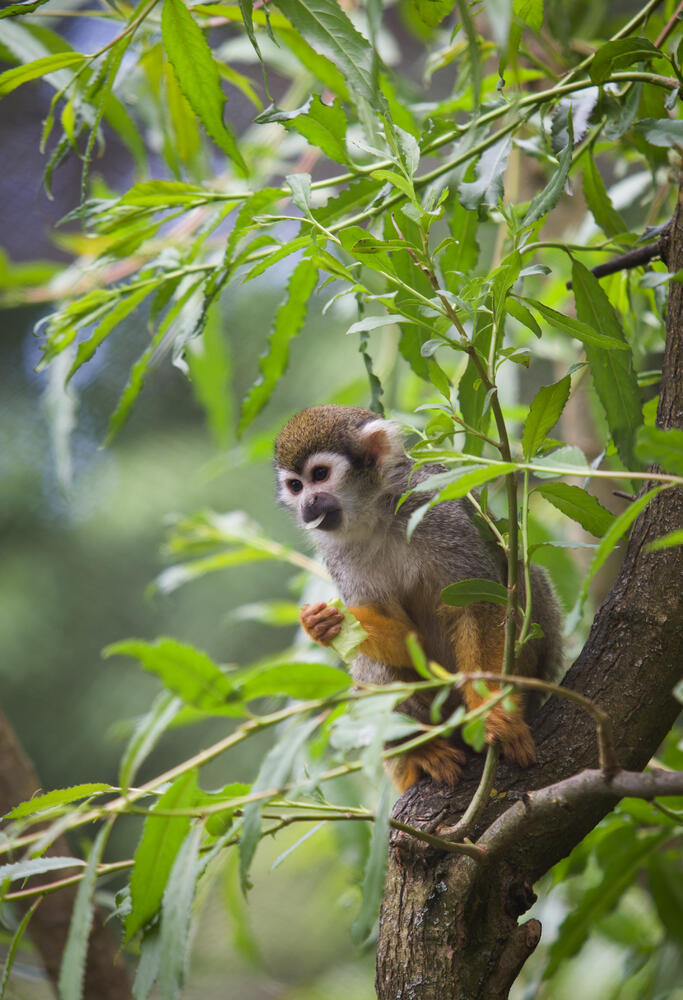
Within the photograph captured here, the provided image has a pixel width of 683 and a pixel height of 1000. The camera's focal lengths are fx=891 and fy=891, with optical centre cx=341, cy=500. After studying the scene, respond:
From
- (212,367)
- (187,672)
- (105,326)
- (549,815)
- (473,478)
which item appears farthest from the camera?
(212,367)

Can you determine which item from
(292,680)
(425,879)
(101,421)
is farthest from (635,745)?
(101,421)

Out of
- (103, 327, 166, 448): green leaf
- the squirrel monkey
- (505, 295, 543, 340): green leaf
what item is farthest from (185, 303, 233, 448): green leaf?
(505, 295, 543, 340): green leaf

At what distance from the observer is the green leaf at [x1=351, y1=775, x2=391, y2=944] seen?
0.80 metres

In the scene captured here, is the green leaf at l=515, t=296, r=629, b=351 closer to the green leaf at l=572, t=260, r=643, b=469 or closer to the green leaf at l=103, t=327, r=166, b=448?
the green leaf at l=572, t=260, r=643, b=469

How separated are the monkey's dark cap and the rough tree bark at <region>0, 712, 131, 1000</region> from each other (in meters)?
0.97

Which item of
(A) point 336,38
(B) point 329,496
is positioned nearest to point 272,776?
(A) point 336,38

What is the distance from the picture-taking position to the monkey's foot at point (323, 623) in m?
1.69

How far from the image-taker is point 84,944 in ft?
2.84

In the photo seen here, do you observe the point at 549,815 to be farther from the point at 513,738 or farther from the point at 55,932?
the point at 55,932

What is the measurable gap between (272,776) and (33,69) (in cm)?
114

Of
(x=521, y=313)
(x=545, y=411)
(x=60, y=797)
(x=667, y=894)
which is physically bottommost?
(x=667, y=894)

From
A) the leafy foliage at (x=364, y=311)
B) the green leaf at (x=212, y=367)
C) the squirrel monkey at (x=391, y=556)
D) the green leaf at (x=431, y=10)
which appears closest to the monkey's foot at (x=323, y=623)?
the squirrel monkey at (x=391, y=556)

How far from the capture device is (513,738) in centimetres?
138

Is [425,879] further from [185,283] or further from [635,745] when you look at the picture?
[185,283]
